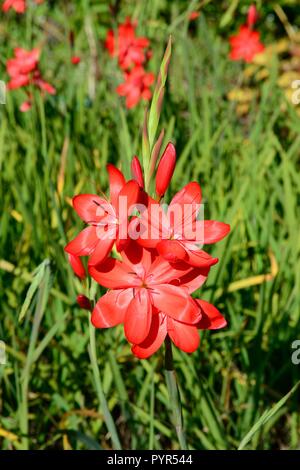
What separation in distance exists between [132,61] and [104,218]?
53.8 inches

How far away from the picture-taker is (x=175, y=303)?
74 cm

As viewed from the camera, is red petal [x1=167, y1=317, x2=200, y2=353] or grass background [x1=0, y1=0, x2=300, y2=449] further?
grass background [x1=0, y1=0, x2=300, y2=449]

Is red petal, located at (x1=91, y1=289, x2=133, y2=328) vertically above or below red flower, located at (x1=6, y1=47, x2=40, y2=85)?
below

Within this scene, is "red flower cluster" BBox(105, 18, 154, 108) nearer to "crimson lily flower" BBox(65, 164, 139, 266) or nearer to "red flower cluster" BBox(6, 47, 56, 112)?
"red flower cluster" BBox(6, 47, 56, 112)

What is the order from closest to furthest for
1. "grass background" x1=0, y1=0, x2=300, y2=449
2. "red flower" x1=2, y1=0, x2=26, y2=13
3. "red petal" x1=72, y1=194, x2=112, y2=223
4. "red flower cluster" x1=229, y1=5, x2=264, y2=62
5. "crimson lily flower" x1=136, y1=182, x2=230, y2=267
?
"crimson lily flower" x1=136, y1=182, x2=230, y2=267 → "red petal" x1=72, y1=194, x2=112, y2=223 → "grass background" x1=0, y1=0, x2=300, y2=449 → "red flower" x1=2, y1=0, x2=26, y2=13 → "red flower cluster" x1=229, y1=5, x2=264, y2=62

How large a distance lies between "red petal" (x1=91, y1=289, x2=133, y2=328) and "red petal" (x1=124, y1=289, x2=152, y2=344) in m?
0.02

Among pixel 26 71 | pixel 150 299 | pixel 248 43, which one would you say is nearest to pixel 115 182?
pixel 150 299

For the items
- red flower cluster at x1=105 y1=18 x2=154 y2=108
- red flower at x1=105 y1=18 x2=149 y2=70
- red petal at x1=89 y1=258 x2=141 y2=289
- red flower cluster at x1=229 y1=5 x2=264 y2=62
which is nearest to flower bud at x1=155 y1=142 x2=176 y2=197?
red petal at x1=89 y1=258 x2=141 y2=289

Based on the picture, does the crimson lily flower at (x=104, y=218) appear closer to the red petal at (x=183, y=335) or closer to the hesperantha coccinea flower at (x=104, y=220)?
the hesperantha coccinea flower at (x=104, y=220)

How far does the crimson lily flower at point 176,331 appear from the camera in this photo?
75 centimetres

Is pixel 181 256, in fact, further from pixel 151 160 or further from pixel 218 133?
pixel 218 133

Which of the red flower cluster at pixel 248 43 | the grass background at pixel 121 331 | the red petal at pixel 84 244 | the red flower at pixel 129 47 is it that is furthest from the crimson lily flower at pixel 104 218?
the red flower cluster at pixel 248 43

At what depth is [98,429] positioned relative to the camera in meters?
1.33

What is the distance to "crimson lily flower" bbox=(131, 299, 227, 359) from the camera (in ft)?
2.47
